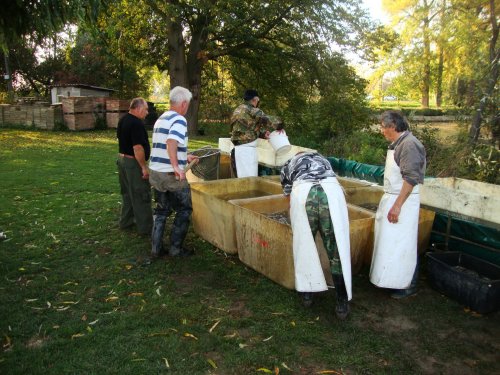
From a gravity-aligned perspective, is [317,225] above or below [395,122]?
below

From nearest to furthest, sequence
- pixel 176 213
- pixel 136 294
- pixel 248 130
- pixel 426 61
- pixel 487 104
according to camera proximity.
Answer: pixel 136 294 → pixel 176 213 → pixel 248 130 → pixel 487 104 → pixel 426 61

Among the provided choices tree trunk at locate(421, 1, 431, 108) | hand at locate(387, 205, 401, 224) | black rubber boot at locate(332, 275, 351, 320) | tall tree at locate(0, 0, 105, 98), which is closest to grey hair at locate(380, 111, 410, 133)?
hand at locate(387, 205, 401, 224)

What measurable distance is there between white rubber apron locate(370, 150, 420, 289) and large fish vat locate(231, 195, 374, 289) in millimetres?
405

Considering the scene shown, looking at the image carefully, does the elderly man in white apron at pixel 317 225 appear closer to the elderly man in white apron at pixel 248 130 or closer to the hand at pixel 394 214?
the hand at pixel 394 214

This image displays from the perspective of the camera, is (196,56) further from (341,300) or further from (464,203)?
(341,300)

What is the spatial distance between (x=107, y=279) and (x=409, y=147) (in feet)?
11.8

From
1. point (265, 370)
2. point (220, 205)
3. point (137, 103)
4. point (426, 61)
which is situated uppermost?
point (426, 61)

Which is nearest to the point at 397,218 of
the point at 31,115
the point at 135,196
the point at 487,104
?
the point at 135,196

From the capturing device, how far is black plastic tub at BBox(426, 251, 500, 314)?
4353mm

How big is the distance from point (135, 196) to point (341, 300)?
3356 mm

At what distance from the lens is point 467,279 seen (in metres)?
4.50

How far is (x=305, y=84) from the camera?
18.2 meters

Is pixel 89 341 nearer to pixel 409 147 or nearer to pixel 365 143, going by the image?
pixel 409 147

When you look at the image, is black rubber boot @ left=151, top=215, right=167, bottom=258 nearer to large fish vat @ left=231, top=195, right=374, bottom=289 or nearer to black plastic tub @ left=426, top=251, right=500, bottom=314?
large fish vat @ left=231, top=195, right=374, bottom=289
